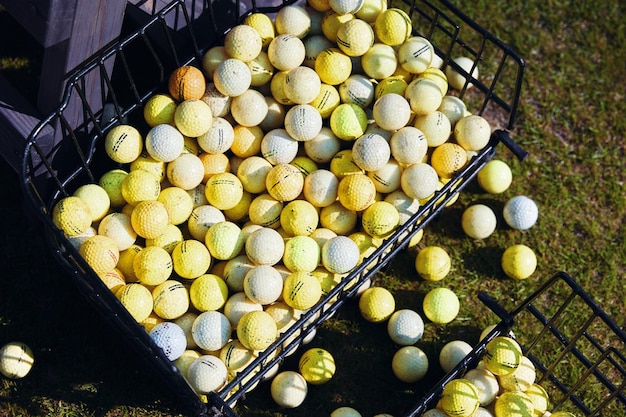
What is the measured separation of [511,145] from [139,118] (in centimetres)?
201

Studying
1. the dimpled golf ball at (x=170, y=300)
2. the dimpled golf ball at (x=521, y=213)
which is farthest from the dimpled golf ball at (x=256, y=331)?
the dimpled golf ball at (x=521, y=213)

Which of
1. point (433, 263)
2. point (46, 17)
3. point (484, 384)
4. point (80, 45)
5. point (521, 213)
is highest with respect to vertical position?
point (46, 17)

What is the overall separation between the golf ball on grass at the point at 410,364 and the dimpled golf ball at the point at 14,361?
1.81 meters

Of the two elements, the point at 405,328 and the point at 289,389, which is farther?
the point at 405,328

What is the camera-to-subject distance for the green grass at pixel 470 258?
3447 millimetres

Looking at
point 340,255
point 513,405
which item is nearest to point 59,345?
point 340,255

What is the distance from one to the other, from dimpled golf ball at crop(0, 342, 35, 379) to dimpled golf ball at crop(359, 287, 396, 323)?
1676 mm

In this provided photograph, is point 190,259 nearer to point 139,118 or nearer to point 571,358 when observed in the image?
point 139,118

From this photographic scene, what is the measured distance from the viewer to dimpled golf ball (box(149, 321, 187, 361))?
3025 mm

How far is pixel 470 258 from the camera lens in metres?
3.99

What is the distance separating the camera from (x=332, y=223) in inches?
138

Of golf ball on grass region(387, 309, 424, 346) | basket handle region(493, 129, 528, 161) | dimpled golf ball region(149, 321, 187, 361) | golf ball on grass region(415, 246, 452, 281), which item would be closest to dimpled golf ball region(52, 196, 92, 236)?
dimpled golf ball region(149, 321, 187, 361)

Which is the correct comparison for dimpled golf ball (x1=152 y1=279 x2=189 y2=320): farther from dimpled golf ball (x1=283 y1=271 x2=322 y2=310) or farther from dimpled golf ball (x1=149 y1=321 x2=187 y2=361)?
dimpled golf ball (x1=283 y1=271 x2=322 y2=310)

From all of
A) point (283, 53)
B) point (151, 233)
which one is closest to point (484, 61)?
point (283, 53)
